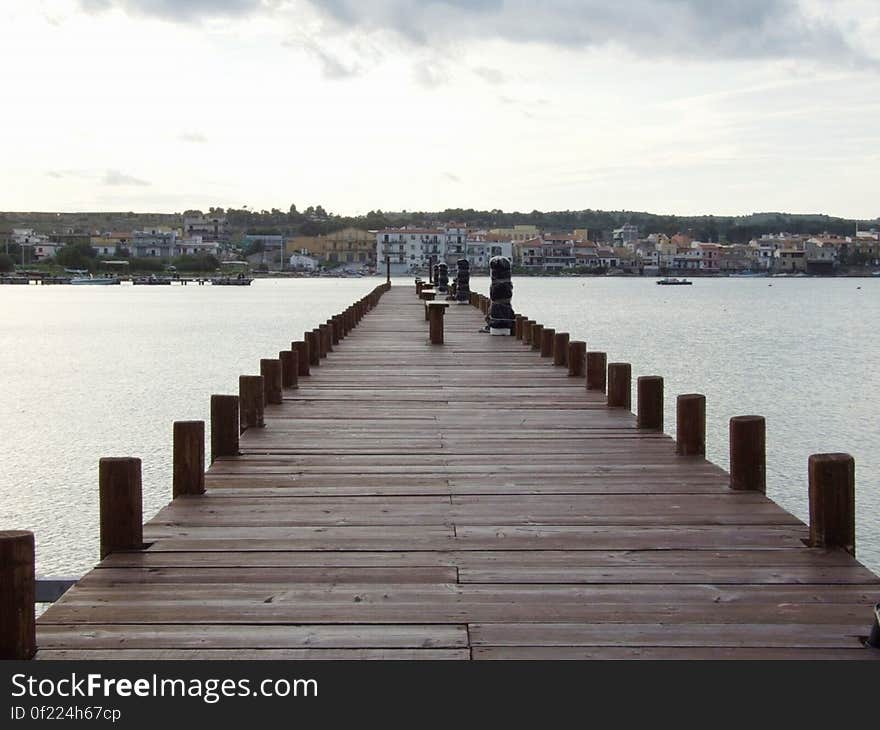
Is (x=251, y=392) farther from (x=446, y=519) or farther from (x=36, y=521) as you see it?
(x=36, y=521)

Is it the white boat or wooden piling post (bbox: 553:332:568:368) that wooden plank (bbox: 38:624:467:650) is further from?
the white boat

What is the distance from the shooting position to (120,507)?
21.1ft

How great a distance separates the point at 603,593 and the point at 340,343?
17227 millimetres

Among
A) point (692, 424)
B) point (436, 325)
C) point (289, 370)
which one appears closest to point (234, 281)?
point (436, 325)

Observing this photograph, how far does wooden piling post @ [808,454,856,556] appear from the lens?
634 cm

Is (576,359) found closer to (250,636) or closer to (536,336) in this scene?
(536,336)

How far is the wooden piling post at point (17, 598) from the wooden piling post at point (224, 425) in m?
4.31

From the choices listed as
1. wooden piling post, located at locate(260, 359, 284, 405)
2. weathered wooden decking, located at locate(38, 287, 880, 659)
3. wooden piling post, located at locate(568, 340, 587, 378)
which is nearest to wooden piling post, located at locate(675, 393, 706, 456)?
weathered wooden decking, located at locate(38, 287, 880, 659)

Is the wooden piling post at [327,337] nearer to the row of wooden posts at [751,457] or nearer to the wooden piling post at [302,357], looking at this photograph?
the wooden piling post at [302,357]

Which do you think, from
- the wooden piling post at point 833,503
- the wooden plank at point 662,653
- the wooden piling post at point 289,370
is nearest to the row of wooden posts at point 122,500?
the wooden plank at point 662,653

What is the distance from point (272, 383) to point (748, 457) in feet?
20.2

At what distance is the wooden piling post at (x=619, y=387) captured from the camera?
12.5 metres

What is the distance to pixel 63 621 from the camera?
5215 millimetres
